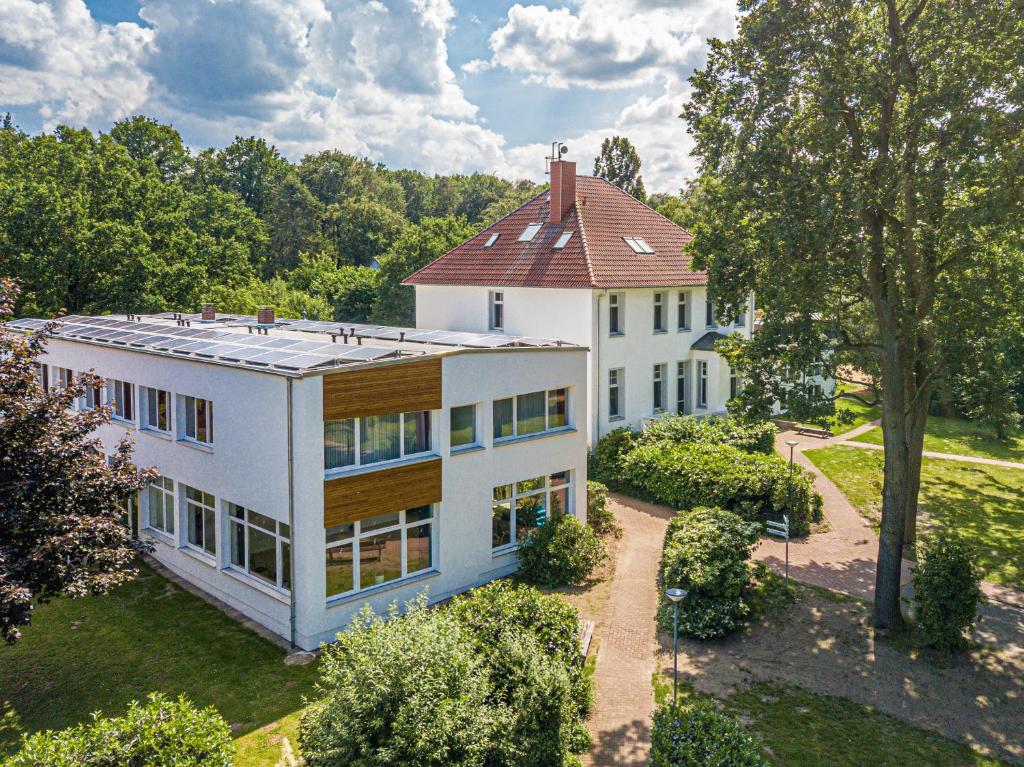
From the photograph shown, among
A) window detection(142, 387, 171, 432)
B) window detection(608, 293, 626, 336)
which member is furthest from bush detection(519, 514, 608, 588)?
window detection(608, 293, 626, 336)

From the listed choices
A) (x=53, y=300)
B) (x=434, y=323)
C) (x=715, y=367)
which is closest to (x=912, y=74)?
(x=715, y=367)

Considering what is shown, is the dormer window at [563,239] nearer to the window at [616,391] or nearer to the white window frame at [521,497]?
the window at [616,391]

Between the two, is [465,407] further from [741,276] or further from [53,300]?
[53,300]

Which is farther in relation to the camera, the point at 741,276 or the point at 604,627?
the point at 741,276

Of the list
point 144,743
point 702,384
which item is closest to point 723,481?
point 702,384

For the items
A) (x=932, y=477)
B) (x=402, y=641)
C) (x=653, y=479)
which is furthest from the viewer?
(x=932, y=477)

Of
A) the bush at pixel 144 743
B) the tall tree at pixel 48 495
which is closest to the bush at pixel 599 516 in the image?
the tall tree at pixel 48 495
